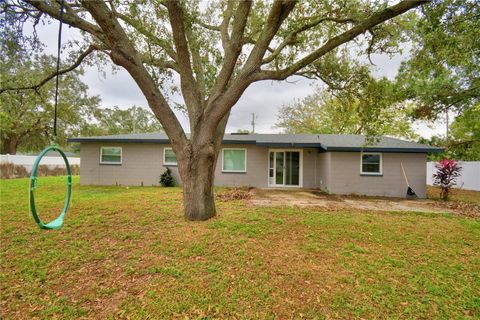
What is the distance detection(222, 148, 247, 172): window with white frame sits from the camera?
41.2ft

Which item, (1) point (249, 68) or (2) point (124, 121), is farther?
(2) point (124, 121)

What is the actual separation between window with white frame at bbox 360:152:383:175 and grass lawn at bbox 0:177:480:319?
528cm

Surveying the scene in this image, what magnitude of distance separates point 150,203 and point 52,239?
10.5 feet

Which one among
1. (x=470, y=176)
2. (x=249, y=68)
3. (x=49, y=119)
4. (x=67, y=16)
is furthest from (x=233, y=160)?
(x=49, y=119)

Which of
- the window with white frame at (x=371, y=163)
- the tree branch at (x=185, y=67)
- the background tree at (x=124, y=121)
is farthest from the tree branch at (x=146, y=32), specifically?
the background tree at (x=124, y=121)

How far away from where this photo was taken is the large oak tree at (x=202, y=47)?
4359 mm

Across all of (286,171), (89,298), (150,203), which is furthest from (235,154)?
(89,298)

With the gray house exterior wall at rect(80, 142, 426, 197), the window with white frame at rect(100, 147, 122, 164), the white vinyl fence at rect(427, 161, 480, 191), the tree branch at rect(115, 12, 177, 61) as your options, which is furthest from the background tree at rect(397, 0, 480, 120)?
the window with white frame at rect(100, 147, 122, 164)

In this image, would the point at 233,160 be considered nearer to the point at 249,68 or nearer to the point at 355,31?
the point at 249,68

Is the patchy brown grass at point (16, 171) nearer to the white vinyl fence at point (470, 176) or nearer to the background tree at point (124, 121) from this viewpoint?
the background tree at point (124, 121)

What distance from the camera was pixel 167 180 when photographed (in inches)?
484

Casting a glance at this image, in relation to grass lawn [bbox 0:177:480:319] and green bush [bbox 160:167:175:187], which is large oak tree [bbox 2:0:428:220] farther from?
green bush [bbox 160:167:175:187]

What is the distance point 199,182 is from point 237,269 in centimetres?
226

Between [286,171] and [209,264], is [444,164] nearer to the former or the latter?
[286,171]
